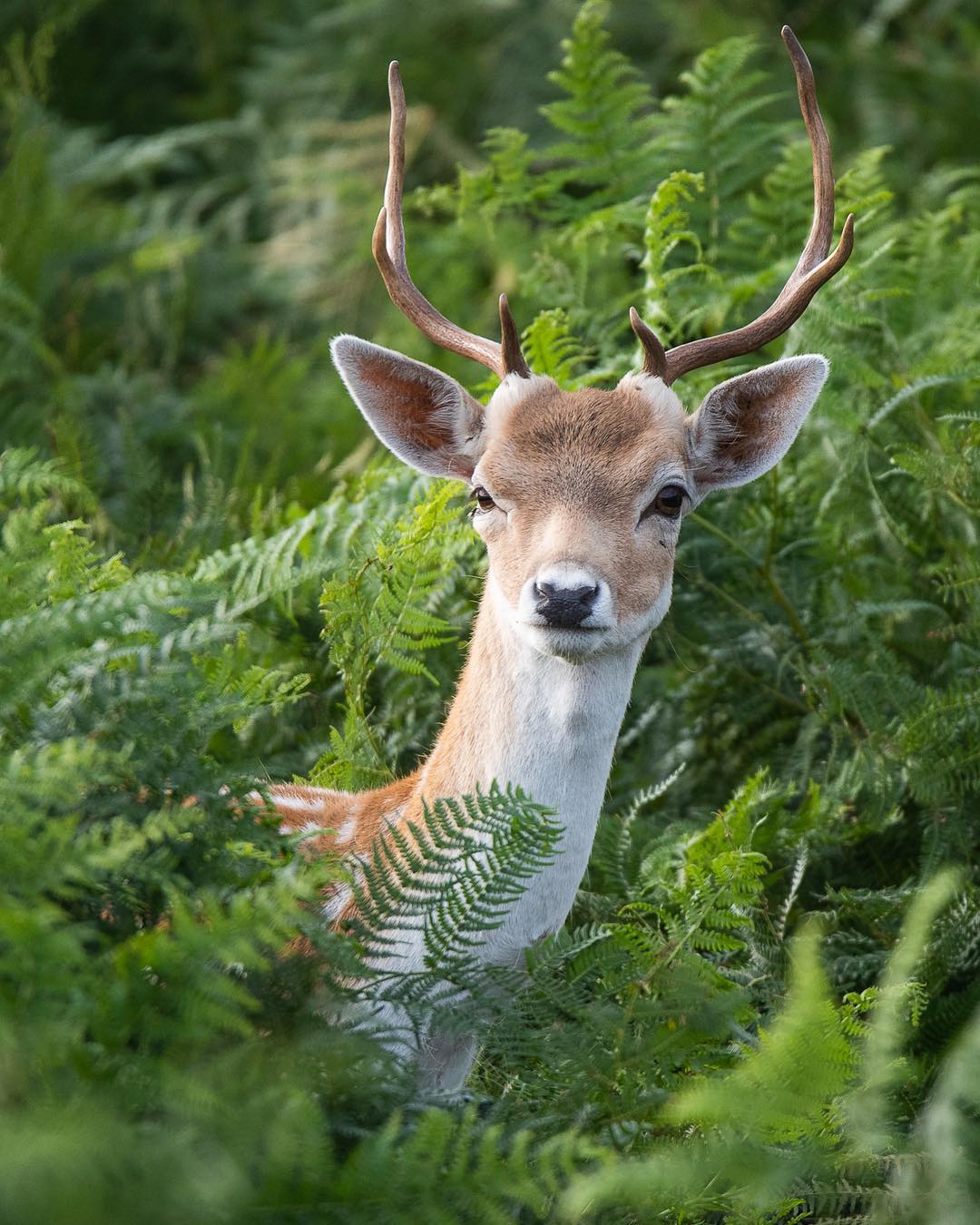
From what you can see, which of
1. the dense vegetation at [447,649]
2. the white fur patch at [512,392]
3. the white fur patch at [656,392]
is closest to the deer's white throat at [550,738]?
the dense vegetation at [447,649]

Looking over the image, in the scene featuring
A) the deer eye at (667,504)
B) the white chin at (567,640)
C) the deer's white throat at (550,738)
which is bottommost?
the deer's white throat at (550,738)

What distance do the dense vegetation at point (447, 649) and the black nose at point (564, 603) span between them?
0.51 meters

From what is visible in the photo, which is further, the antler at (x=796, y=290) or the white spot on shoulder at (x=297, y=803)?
the antler at (x=796, y=290)

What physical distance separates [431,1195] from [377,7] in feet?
29.6

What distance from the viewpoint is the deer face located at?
385cm

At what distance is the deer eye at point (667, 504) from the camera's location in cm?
422

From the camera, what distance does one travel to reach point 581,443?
4.21m

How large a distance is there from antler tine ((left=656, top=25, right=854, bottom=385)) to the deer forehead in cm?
14

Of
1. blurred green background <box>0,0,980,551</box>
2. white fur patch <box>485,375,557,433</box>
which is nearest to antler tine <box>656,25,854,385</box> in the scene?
white fur patch <box>485,375,557,433</box>

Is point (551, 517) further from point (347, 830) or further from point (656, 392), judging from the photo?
point (347, 830)

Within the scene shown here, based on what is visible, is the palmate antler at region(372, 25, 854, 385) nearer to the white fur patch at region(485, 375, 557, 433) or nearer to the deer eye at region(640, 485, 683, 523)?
the white fur patch at region(485, 375, 557, 433)

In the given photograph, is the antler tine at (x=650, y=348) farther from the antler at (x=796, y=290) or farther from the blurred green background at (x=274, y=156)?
the blurred green background at (x=274, y=156)

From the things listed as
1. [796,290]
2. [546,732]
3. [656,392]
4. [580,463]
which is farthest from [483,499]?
[796,290]

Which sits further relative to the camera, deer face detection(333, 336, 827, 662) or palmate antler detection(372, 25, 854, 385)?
palmate antler detection(372, 25, 854, 385)
